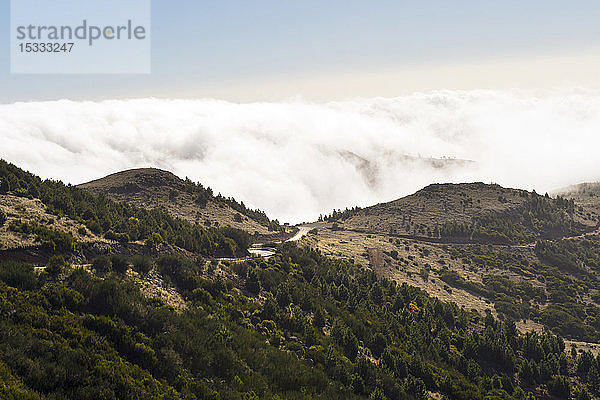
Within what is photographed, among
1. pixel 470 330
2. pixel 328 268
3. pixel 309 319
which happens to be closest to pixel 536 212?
pixel 470 330

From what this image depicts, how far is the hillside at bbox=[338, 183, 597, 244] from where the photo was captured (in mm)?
104750

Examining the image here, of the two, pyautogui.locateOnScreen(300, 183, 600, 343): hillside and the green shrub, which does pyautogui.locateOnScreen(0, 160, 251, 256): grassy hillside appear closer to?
the green shrub

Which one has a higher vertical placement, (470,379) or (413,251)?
(413,251)

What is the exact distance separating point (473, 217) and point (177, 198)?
87.3 meters

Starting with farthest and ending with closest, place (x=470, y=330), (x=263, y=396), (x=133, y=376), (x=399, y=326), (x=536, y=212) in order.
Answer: (x=536, y=212) → (x=470, y=330) → (x=399, y=326) → (x=263, y=396) → (x=133, y=376)

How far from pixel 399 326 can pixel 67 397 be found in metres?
37.1

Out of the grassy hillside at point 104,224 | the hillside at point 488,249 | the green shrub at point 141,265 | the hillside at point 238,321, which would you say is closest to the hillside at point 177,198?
the hillside at point 488,249

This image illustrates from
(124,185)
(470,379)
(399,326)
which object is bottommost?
(470,379)

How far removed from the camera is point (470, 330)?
52.6m

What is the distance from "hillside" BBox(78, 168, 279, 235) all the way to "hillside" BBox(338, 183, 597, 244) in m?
37.9

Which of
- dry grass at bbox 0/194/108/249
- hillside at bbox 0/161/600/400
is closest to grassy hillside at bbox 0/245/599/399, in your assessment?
hillside at bbox 0/161/600/400

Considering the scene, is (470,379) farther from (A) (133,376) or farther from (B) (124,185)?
(B) (124,185)

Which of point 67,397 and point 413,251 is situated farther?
point 413,251

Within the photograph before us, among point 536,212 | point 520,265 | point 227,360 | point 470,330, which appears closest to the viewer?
point 227,360
